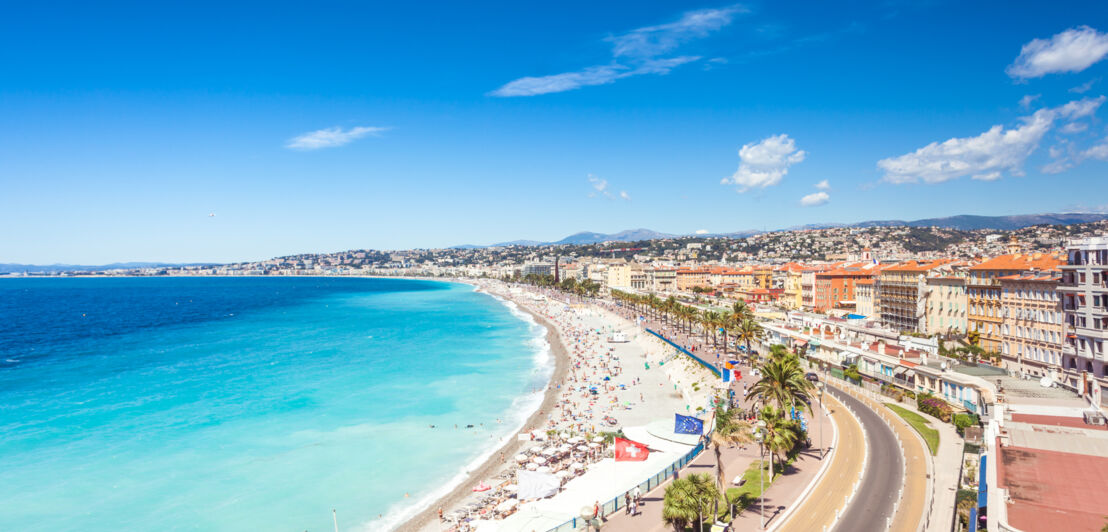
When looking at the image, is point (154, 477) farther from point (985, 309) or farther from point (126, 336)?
point (126, 336)

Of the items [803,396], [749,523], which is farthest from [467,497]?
[803,396]

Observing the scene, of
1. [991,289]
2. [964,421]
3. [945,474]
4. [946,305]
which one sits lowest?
[945,474]

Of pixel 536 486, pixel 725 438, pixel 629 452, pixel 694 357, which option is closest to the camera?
pixel 725 438

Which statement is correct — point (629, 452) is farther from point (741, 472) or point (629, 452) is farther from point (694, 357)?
point (694, 357)

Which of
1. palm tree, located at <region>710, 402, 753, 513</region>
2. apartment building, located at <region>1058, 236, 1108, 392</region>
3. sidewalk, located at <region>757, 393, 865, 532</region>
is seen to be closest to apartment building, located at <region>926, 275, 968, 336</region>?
apartment building, located at <region>1058, 236, 1108, 392</region>

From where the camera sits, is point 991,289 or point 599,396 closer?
point 991,289

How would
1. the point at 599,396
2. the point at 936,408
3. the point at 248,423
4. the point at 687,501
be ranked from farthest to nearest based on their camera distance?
the point at 599,396, the point at 248,423, the point at 936,408, the point at 687,501

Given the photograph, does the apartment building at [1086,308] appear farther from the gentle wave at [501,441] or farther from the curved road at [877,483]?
the gentle wave at [501,441]

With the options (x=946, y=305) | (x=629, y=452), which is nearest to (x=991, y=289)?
(x=946, y=305)

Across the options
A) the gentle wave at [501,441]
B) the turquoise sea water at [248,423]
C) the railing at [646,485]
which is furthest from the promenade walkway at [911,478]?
the turquoise sea water at [248,423]
